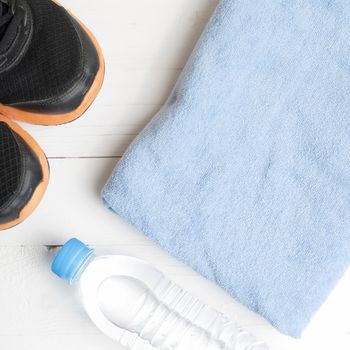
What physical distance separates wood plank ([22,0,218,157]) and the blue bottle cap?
0.43ft

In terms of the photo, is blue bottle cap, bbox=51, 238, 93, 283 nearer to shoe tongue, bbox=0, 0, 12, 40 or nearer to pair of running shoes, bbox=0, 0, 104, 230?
pair of running shoes, bbox=0, 0, 104, 230

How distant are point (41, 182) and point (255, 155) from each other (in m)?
0.26

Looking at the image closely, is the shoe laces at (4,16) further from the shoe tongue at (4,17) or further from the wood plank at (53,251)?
the wood plank at (53,251)

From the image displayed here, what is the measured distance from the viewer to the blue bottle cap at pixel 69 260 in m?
0.61

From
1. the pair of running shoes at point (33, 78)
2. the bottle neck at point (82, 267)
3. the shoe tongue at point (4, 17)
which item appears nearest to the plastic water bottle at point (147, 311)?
the bottle neck at point (82, 267)

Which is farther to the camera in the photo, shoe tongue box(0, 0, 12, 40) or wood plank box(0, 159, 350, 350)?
wood plank box(0, 159, 350, 350)

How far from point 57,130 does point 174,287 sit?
24cm

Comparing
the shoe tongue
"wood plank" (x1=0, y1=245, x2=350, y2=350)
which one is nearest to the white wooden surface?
"wood plank" (x1=0, y1=245, x2=350, y2=350)

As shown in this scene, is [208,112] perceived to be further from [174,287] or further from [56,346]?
[56,346]

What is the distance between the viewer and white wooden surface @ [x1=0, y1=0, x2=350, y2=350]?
2.22ft

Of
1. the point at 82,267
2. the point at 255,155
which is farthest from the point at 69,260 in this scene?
the point at 255,155

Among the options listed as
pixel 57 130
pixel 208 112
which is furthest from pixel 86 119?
pixel 208 112

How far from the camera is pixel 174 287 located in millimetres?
685

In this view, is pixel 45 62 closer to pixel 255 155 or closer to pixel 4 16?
pixel 4 16
